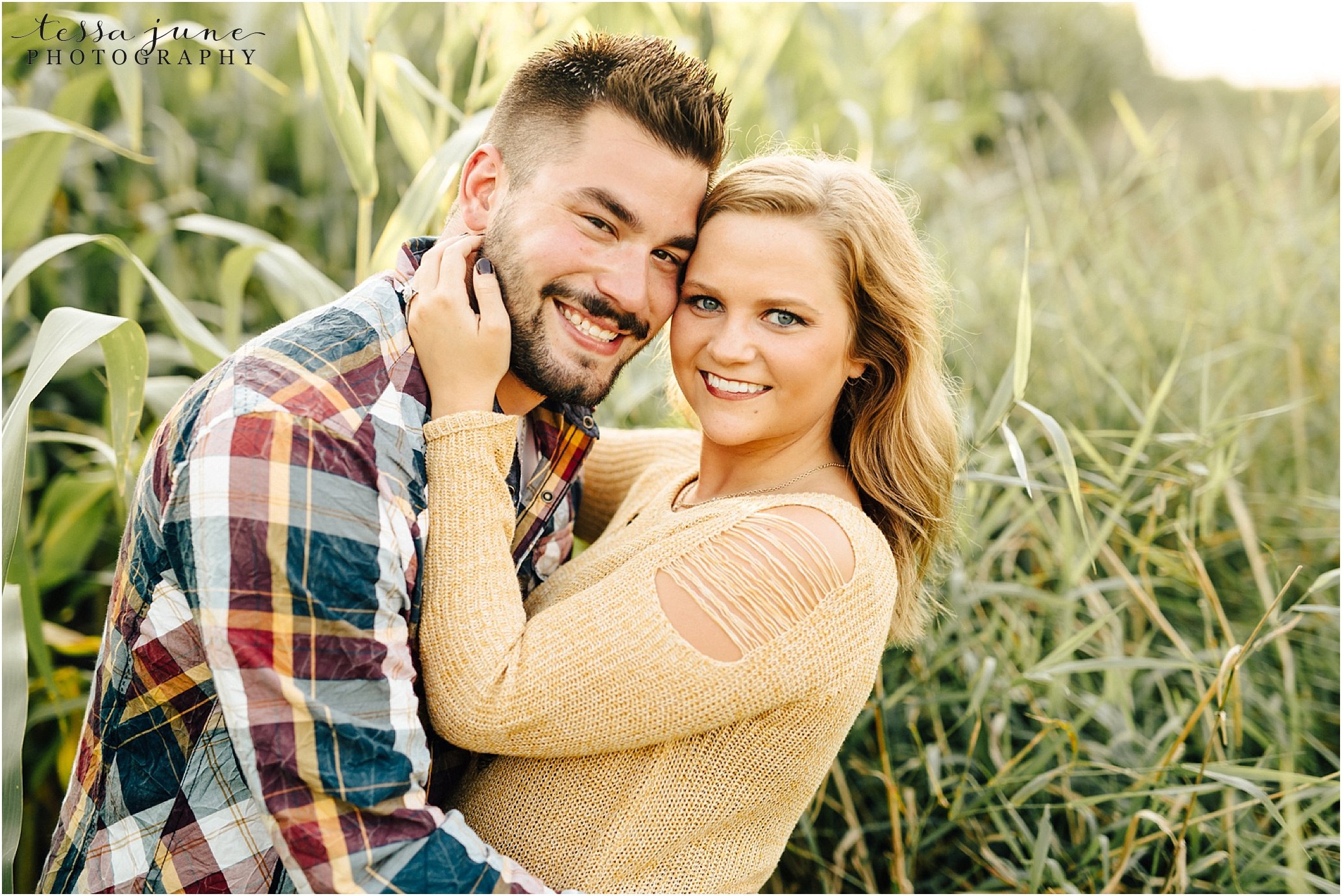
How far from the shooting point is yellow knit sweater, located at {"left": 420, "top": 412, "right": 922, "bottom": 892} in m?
1.28

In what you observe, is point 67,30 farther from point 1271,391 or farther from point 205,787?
point 1271,391

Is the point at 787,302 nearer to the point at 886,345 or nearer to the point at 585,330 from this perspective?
the point at 886,345

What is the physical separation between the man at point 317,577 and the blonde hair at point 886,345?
192mm

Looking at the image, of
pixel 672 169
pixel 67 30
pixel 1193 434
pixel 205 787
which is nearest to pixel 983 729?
pixel 1193 434

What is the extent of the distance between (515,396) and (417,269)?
26 cm

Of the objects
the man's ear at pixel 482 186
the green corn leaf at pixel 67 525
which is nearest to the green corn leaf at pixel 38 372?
the man's ear at pixel 482 186

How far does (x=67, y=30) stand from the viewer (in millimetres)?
1960

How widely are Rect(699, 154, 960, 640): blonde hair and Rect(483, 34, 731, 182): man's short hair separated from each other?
0.40 feet

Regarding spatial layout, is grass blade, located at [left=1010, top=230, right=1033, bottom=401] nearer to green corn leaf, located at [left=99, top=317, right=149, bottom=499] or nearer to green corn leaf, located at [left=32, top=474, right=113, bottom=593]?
green corn leaf, located at [left=99, top=317, right=149, bottom=499]

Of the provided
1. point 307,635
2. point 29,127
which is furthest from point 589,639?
point 29,127

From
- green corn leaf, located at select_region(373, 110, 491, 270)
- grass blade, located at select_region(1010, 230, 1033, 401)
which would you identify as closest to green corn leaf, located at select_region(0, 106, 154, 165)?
green corn leaf, located at select_region(373, 110, 491, 270)

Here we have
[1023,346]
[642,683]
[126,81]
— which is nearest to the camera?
[642,683]

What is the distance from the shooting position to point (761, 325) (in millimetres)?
1606

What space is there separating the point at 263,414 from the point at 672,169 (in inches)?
29.4
